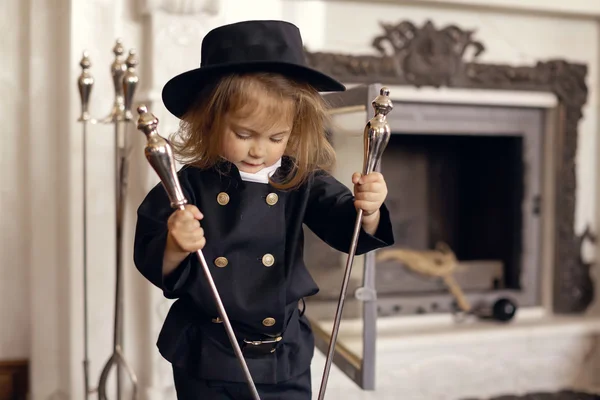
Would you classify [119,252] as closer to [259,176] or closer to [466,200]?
[259,176]

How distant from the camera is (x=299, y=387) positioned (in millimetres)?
897

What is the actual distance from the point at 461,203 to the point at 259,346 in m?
1.64

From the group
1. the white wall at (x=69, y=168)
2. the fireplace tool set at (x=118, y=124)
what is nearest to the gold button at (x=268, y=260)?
the fireplace tool set at (x=118, y=124)

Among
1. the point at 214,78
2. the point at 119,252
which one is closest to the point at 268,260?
the point at 214,78

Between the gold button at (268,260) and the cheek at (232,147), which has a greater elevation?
the cheek at (232,147)

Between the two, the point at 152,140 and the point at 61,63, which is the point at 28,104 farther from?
the point at 152,140

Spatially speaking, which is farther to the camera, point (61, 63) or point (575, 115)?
point (575, 115)

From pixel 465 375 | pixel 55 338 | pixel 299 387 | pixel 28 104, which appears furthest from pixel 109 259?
pixel 465 375

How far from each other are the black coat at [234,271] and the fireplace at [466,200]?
3.61ft

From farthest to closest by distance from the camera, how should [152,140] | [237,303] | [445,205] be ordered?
[445,205] → [237,303] → [152,140]

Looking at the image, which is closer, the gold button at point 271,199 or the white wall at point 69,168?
the gold button at point 271,199

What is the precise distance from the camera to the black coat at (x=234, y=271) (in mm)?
820

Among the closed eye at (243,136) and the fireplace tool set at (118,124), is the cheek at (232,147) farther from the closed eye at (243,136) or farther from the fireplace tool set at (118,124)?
the fireplace tool set at (118,124)

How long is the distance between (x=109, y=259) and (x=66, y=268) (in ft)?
0.41
